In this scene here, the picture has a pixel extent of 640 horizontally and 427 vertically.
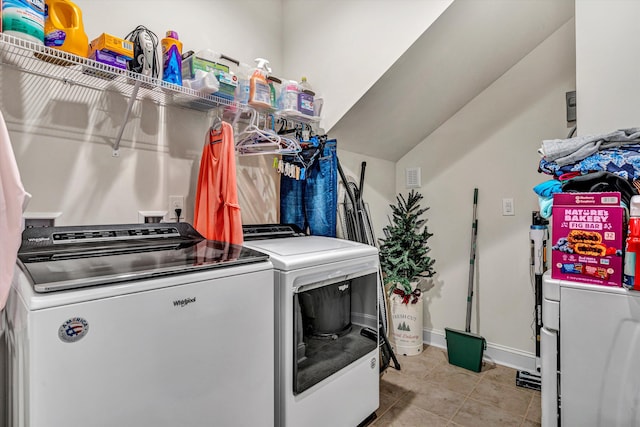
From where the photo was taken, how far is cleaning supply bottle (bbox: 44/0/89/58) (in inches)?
47.1

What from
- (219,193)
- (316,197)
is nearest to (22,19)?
(219,193)

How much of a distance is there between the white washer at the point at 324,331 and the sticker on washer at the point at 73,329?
0.70 m

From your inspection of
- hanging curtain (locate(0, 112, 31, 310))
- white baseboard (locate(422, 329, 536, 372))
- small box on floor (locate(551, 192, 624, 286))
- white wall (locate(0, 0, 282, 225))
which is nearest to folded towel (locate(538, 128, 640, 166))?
small box on floor (locate(551, 192, 624, 286))

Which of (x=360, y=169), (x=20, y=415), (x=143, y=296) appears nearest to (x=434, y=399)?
(x=360, y=169)

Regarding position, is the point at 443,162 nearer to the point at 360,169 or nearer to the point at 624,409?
the point at 360,169

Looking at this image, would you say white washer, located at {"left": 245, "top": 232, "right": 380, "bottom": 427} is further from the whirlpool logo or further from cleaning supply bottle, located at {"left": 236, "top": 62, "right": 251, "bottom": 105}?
cleaning supply bottle, located at {"left": 236, "top": 62, "right": 251, "bottom": 105}

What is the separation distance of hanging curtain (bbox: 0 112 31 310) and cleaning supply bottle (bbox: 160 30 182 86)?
0.80 metres

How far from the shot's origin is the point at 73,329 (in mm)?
842

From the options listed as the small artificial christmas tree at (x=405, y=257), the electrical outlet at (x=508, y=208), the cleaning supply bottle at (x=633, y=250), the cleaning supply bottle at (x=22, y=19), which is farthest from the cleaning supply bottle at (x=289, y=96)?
the electrical outlet at (x=508, y=208)

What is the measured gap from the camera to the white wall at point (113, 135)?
1.36 metres

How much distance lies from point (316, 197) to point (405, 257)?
0.95m

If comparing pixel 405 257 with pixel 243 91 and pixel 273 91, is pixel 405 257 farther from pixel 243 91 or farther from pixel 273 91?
pixel 243 91

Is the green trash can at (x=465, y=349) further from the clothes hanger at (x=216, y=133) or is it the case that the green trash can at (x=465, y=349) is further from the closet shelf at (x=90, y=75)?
the closet shelf at (x=90, y=75)

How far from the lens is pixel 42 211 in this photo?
1376mm
